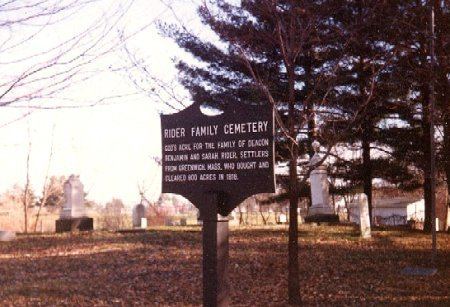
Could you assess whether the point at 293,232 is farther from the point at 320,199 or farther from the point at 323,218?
the point at 320,199

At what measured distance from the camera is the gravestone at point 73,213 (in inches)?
840

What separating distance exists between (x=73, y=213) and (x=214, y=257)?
57.5 ft

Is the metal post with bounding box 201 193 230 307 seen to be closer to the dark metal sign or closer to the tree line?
the dark metal sign

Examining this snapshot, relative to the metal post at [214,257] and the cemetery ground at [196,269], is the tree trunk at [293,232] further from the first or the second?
the metal post at [214,257]

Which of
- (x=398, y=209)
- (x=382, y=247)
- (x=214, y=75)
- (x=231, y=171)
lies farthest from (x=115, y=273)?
(x=398, y=209)

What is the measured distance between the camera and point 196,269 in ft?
39.7

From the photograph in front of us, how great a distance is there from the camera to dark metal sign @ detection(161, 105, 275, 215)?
17.1 ft

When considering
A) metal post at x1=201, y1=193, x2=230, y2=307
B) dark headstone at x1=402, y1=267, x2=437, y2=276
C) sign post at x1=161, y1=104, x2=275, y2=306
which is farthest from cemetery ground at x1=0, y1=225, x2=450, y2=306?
sign post at x1=161, y1=104, x2=275, y2=306

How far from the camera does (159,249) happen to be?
14781 mm

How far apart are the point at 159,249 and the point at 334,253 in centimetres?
472

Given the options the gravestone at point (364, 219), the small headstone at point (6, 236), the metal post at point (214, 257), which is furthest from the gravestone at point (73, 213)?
the metal post at point (214, 257)

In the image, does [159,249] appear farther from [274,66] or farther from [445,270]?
[445,270]

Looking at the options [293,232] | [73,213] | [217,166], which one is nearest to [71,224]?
[73,213]

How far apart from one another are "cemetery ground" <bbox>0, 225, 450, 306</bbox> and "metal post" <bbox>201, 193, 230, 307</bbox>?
3803 mm
